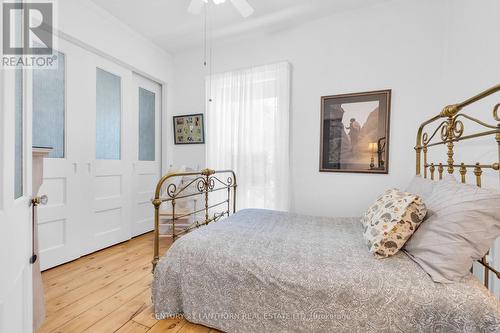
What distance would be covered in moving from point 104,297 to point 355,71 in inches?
125

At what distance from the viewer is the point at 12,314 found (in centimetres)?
63

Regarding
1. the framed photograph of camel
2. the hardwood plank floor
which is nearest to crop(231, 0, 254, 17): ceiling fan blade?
the framed photograph of camel

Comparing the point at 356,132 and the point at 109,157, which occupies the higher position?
the point at 356,132

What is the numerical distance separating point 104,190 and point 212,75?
204 centimetres

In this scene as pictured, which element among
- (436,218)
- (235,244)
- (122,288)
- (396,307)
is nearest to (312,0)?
(436,218)

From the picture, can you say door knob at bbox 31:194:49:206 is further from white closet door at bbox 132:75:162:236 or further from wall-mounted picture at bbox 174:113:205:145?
wall-mounted picture at bbox 174:113:205:145

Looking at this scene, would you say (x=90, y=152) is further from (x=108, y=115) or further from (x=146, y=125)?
(x=146, y=125)

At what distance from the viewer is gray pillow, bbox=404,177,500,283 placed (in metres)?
0.98

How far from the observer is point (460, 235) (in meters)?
1.00

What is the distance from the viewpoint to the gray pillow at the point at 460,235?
977 millimetres

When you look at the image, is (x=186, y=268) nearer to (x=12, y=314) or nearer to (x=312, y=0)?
(x=12, y=314)

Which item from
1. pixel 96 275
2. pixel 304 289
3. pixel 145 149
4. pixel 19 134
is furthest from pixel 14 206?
pixel 145 149

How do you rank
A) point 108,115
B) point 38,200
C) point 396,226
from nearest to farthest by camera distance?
point 38,200
point 396,226
point 108,115

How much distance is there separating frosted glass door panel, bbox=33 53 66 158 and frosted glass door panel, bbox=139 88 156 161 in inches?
39.4
